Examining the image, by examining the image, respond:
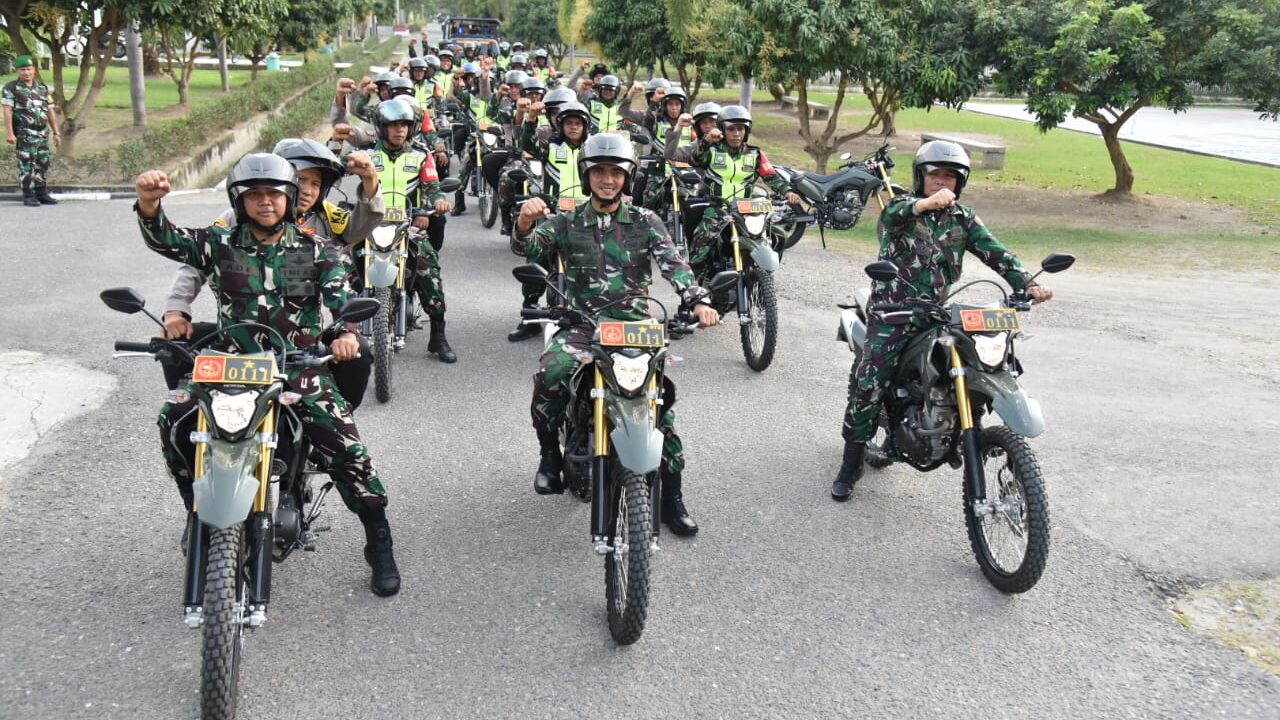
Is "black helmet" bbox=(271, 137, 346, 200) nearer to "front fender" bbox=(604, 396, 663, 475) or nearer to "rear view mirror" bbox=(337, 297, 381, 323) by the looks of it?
"rear view mirror" bbox=(337, 297, 381, 323)

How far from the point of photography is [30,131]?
14.2 metres

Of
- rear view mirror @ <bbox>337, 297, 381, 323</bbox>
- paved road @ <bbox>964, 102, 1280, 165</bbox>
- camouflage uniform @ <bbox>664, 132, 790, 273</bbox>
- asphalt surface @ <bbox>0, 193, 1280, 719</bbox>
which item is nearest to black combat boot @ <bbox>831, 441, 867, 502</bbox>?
asphalt surface @ <bbox>0, 193, 1280, 719</bbox>

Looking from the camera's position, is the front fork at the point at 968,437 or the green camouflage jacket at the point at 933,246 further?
the green camouflage jacket at the point at 933,246

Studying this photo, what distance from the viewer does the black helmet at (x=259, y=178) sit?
427cm

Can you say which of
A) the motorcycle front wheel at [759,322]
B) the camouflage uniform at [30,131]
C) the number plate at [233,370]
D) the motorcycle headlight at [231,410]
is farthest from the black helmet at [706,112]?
the camouflage uniform at [30,131]

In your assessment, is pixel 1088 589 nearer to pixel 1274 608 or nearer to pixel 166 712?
pixel 1274 608

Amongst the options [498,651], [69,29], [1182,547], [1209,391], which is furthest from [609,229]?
[69,29]

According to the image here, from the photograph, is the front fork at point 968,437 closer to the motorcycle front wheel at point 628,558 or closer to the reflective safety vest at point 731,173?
the motorcycle front wheel at point 628,558

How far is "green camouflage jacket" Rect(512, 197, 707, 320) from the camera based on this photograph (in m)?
5.19

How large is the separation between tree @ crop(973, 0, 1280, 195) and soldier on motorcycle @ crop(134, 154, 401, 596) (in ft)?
44.0

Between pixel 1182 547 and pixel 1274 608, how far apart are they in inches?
25.6

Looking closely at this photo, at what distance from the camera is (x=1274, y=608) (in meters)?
4.80

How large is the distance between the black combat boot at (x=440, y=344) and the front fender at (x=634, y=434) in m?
4.11

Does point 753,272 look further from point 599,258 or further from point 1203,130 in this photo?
point 1203,130
